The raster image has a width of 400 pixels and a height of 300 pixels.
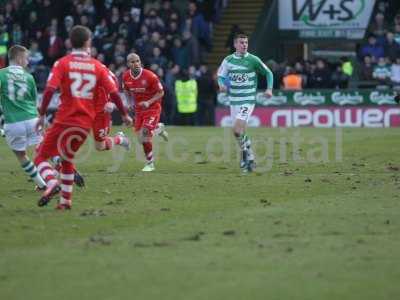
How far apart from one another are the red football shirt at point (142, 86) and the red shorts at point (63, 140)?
5941mm

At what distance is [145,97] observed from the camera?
60.8 ft

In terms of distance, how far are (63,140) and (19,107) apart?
1.88 m

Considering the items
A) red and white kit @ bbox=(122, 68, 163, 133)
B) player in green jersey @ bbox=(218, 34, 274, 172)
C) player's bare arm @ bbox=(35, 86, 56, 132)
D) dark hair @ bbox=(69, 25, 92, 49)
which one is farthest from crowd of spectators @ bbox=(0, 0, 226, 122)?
player's bare arm @ bbox=(35, 86, 56, 132)

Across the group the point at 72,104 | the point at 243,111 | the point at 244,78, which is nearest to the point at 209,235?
the point at 72,104

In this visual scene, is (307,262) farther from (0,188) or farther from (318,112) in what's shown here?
(318,112)

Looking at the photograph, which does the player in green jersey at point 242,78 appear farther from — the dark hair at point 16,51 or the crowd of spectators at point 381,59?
the crowd of spectators at point 381,59

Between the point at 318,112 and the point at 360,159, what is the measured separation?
11429 millimetres

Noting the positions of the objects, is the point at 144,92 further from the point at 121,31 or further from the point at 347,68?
the point at 121,31

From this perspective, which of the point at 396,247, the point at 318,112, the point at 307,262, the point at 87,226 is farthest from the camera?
the point at 318,112

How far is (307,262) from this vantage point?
9.33m

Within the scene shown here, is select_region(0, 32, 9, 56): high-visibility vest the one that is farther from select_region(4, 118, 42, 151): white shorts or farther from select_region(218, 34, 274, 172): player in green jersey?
select_region(4, 118, 42, 151): white shorts

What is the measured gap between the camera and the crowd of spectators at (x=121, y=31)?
1299 inches

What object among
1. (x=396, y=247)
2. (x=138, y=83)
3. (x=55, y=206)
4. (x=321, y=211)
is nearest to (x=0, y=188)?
(x=55, y=206)

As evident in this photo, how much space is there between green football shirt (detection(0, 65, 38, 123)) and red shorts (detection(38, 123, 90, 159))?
164 centimetres
